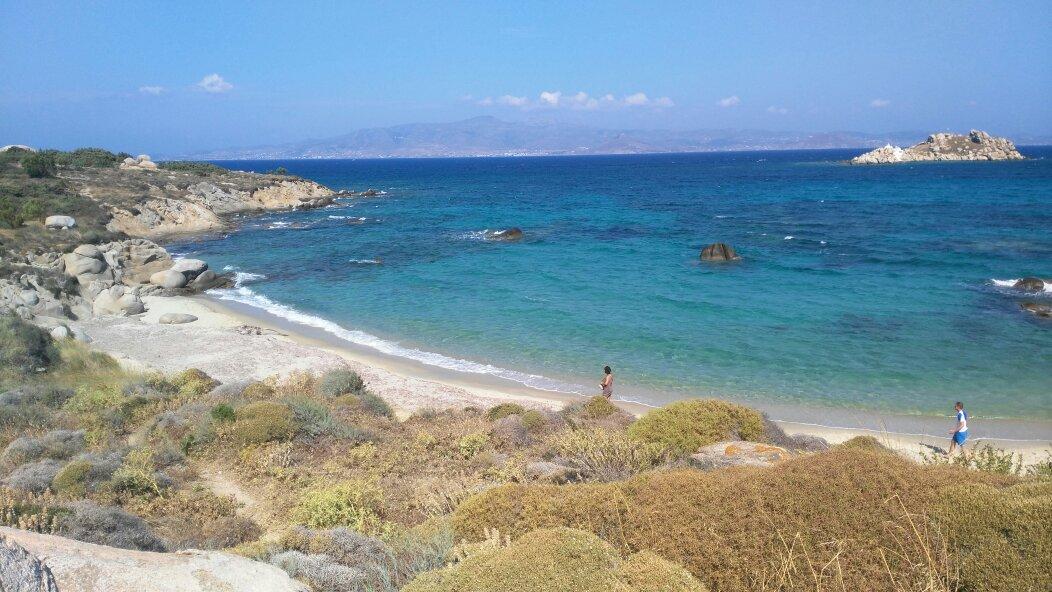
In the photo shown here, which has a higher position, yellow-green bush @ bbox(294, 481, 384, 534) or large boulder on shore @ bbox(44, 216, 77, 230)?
large boulder on shore @ bbox(44, 216, 77, 230)

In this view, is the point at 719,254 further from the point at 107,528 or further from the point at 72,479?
the point at 107,528

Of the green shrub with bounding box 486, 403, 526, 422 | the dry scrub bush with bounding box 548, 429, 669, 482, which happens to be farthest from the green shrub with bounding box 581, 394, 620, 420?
the dry scrub bush with bounding box 548, 429, 669, 482

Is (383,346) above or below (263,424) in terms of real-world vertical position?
below

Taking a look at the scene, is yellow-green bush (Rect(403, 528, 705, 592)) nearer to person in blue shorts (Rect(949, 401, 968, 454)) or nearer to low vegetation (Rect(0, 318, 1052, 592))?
low vegetation (Rect(0, 318, 1052, 592))

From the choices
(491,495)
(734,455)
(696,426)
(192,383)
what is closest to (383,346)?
(192,383)

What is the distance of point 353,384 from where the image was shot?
622 inches

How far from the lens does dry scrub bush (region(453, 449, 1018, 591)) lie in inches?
202

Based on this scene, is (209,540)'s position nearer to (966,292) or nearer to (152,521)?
(152,521)

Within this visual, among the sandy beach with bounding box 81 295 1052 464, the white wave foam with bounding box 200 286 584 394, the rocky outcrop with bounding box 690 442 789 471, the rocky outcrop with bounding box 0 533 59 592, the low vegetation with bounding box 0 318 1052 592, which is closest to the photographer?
the rocky outcrop with bounding box 0 533 59 592

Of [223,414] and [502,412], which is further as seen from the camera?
[502,412]

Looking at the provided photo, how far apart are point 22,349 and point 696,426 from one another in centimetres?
1746

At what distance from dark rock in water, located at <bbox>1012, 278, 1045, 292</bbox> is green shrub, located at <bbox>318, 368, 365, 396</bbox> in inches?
1141

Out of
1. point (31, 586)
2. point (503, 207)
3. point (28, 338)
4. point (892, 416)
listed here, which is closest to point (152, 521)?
point (31, 586)

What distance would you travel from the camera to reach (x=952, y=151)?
466 ft
